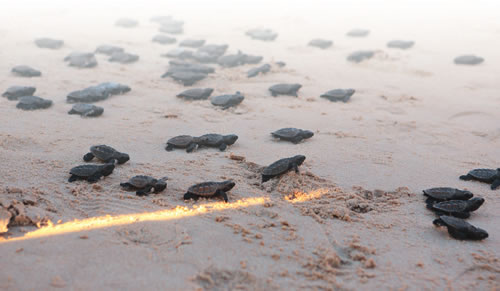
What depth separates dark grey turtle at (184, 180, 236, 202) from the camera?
13.3ft

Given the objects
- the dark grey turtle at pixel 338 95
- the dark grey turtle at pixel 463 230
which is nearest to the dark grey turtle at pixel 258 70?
the dark grey turtle at pixel 338 95

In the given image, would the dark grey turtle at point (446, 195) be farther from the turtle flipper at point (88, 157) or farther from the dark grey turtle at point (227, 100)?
the dark grey turtle at point (227, 100)

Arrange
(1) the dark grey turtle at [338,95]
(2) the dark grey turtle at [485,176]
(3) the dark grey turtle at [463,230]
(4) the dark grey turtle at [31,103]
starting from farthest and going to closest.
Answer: (1) the dark grey turtle at [338,95]
(4) the dark grey turtle at [31,103]
(2) the dark grey turtle at [485,176]
(3) the dark grey turtle at [463,230]

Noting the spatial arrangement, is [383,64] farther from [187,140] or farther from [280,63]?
[187,140]

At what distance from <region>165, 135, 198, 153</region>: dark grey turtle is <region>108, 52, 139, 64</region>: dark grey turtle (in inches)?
219

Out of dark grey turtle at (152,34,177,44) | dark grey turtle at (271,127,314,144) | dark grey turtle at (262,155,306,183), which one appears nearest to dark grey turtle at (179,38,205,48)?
dark grey turtle at (152,34,177,44)

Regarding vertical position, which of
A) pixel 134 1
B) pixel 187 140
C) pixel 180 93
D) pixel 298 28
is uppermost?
pixel 134 1

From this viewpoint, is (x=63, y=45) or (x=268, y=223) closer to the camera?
(x=268, y=223)

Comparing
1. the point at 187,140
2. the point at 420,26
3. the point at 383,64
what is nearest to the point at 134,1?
the point at 420,26

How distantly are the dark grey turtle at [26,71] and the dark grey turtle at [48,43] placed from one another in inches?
112

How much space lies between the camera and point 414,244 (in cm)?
350

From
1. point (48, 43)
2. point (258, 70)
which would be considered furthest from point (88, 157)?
point (48, 43)

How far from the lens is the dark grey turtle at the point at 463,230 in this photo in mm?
3514

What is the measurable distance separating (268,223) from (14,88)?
587 cm
